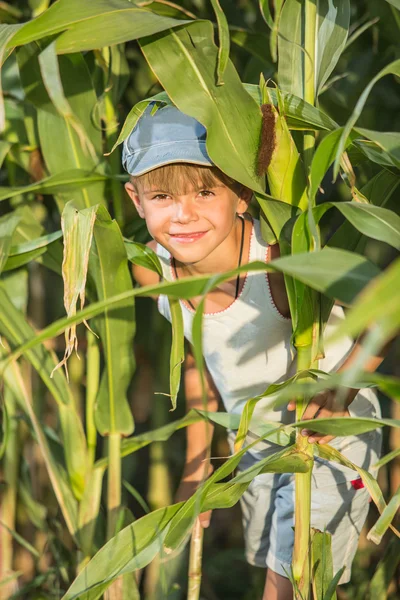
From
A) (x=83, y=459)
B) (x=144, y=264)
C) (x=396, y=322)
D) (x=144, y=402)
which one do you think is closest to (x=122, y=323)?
(x=144, y=264)

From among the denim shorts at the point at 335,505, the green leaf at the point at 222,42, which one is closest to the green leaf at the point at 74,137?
the green leaf at the point at 222,42

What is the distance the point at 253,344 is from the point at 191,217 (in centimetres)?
22

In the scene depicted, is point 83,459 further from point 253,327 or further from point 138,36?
point 138,36

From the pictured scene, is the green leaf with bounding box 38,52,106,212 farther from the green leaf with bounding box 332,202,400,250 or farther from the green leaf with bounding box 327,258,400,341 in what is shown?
the green leaf with bounding box 327,258,400,341

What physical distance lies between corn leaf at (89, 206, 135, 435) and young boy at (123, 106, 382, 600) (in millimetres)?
57

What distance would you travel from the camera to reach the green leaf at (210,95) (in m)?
0.69

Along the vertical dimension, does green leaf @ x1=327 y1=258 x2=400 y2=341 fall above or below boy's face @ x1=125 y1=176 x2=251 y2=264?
above

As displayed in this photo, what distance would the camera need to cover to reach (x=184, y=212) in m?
0.84

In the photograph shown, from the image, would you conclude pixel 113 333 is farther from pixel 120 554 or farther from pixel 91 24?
pixel 91 24

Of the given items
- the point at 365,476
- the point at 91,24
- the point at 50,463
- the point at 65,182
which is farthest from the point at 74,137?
the point at 365,476

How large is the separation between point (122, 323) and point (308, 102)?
0.37 metres

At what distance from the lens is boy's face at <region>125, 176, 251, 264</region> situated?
0.85 meters

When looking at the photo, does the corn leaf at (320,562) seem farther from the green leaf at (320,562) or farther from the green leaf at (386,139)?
the green leaf at (386,139)

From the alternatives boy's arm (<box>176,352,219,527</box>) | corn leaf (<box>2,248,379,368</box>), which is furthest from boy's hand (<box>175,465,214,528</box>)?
corn leaf (<box>2,248,379,368</box>)
